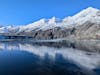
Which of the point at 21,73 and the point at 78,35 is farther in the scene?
the point at 78,35

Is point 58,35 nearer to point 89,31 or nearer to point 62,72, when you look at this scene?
point 89,31

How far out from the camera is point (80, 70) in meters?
23.6

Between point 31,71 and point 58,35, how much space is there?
482ft

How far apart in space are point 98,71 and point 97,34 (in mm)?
102582

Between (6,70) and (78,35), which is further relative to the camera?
(78,35)

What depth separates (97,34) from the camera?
123375mm

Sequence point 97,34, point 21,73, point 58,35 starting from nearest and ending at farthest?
point 21,73 < point 97,34 < point 58,35

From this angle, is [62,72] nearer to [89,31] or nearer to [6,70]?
[6,70]

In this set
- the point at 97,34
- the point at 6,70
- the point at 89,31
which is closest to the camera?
the point at 6,70

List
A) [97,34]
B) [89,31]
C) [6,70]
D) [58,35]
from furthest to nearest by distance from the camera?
[58,35], [89,31], [97,34], [6,70]

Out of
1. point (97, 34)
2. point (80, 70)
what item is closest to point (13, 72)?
point (80, 70)

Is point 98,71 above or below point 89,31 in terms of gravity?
below

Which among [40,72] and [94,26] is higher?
[94,26]

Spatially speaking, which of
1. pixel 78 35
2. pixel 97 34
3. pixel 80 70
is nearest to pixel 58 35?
pixel 78 35
